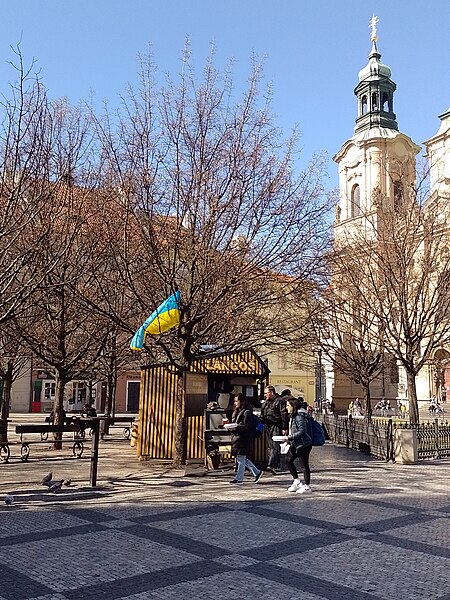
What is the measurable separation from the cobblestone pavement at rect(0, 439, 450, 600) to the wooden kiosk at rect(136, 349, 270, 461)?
1.95 metres

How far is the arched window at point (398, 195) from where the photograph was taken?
74.4 feet

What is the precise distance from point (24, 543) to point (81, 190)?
1017 centimetres

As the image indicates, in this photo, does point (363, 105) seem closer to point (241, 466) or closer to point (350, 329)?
point (350, 329)

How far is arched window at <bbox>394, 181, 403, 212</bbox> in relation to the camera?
22.7 metres

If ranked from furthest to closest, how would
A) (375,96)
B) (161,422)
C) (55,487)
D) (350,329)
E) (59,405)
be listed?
(375,96) < (350,329) < (59,405) < (161,422) < (55,487)

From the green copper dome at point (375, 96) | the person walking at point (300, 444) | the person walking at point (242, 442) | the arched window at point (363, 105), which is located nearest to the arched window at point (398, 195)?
the person walking at point (242, 442)

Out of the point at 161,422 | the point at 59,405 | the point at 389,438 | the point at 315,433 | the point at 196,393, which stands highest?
the point at 196,393

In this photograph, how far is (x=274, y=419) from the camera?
559 inches

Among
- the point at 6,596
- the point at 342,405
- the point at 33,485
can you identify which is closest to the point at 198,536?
the point at 6,596

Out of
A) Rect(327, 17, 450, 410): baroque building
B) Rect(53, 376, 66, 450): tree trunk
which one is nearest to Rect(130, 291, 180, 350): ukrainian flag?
Rect(53, 376, 66, 450): tree trunk

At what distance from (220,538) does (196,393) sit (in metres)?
7.12

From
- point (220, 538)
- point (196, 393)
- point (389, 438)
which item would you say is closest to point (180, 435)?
point (196, 393)

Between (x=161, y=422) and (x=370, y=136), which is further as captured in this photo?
(x=370, y=136)

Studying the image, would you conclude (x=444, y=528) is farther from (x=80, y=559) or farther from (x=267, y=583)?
(x=80, y=559)
